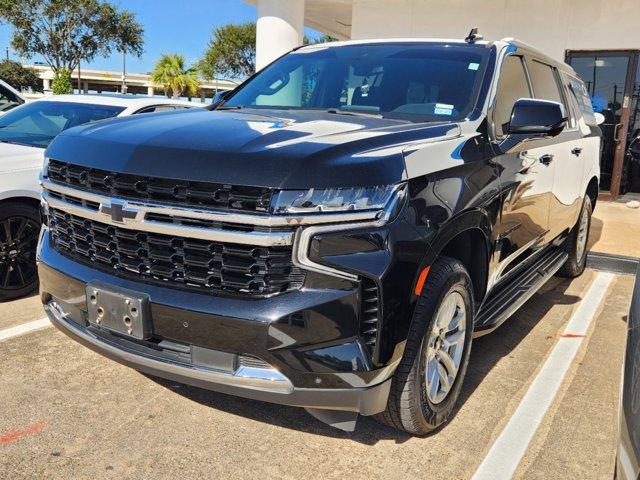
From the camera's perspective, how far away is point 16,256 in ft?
15.1

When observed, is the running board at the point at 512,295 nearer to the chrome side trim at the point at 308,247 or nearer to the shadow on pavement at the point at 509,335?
the shadow on pavement at the point at 509,335

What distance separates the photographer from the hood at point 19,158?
14.6 ft

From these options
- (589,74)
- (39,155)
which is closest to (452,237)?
(39,155)

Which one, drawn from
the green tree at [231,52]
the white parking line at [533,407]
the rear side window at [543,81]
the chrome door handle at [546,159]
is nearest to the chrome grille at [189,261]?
the white parking line at [533,407]

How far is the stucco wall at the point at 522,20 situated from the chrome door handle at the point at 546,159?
7926 mm

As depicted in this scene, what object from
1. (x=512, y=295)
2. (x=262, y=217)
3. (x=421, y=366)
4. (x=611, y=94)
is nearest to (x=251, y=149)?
(x=262, y=217)

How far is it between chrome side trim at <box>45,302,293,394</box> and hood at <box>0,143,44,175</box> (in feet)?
7.22

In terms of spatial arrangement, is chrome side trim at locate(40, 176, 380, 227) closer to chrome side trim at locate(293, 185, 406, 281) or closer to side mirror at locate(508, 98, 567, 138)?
chrome side trim at locate(293, 185, 406, 281)

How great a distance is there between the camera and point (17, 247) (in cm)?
459

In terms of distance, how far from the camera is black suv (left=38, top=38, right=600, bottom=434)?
226cm

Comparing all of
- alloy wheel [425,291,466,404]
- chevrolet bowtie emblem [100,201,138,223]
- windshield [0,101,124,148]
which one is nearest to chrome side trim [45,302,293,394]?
chevrolet bowtie emblem [100,201,138,223]

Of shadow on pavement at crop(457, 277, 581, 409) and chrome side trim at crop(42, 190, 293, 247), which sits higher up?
chrome side trim at crop(42, 190, 293, 247)

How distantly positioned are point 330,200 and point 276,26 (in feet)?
30.4

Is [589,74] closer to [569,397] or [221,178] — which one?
[569,397]
